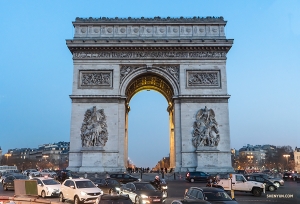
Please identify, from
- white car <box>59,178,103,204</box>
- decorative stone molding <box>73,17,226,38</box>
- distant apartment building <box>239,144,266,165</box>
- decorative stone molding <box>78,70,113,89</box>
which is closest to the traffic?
white car <box>59,178,103,204</box>

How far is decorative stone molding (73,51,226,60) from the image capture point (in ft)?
127

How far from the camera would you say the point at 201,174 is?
32.8m

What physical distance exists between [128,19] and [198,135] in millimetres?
16317

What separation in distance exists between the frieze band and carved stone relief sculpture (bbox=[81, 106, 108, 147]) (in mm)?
6562

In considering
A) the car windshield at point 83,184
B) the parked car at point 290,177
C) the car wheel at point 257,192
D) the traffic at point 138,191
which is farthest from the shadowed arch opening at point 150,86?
the car windshield at point 83,184

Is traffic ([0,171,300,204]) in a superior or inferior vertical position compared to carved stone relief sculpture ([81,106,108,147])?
inferior

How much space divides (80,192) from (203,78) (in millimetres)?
24754

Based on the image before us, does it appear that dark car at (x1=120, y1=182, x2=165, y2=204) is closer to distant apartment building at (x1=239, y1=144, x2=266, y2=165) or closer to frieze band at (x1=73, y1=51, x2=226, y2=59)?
frieze band at (x1=73, y1=51, x2=226, y2=59)

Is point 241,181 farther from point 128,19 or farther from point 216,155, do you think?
point 128,19

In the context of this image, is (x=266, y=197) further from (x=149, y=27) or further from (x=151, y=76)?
(x=149, y=27)

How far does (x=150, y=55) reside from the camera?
3891cm

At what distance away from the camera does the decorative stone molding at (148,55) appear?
3881cm

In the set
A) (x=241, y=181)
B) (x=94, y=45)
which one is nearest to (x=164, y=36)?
(x=94, y=45)

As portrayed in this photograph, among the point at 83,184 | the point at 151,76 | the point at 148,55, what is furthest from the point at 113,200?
the point at 151,76
